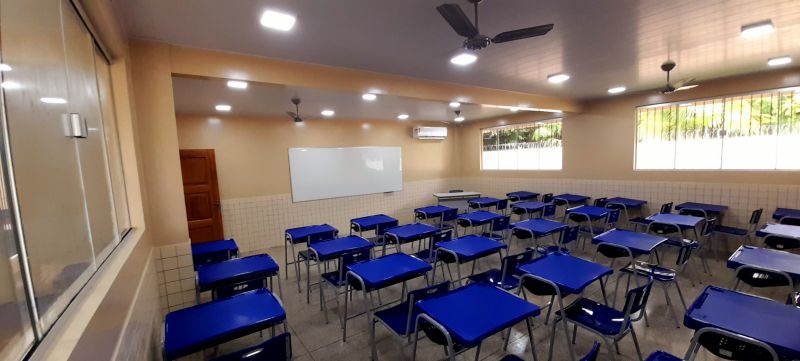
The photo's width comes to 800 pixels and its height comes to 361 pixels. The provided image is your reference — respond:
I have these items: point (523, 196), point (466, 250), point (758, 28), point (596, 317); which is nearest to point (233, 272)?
point (466, 250)

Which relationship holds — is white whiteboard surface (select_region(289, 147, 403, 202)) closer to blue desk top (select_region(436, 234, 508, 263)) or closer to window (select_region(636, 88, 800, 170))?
blue desk top (select_region(436, 234, 508, 263))

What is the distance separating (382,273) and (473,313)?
0.92 m

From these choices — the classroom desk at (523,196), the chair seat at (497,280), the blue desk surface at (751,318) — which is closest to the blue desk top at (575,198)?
the classroom desk at (523,196)

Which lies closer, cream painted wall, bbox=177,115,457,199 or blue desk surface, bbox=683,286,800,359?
blue desk surface, bbox=683,286,800,359

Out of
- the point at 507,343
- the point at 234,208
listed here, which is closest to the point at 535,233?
the point at 507,343

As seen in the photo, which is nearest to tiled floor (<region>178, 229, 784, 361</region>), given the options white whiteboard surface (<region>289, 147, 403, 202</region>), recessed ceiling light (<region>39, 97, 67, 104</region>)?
recessed ceiling light (<region>39, 97, 67, 104</region>)

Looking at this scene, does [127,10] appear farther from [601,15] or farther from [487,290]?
[601,15]

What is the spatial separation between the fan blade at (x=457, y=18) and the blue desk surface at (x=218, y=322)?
2.06m

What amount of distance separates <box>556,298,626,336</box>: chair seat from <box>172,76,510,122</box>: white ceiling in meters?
3.16

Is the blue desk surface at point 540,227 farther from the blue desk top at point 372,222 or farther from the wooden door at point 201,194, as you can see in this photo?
the wooden door at point 201,194

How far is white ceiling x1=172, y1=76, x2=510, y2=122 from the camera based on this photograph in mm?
3736

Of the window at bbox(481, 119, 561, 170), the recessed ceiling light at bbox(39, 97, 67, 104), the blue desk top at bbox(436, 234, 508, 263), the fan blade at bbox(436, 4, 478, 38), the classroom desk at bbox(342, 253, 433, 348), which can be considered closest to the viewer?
the recessed ceiling light at bbox(39, 97, 67, 104)

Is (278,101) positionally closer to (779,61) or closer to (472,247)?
(472,247)

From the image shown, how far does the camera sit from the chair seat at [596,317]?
6.83 feet
